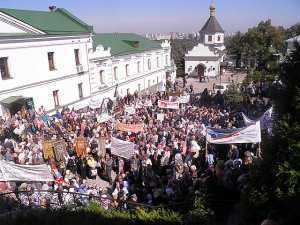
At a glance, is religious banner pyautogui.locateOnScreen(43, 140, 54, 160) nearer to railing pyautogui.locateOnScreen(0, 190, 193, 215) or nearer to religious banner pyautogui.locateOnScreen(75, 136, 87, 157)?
religious banner pyautogui.locateOnScreen(75, 136, 87, 157)

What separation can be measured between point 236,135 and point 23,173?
311 inches

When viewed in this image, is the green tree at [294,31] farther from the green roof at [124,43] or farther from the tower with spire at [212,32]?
the green roof at [124,43]

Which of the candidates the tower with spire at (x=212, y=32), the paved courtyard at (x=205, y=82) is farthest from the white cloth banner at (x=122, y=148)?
the tower with spire at (x=212, y=32)

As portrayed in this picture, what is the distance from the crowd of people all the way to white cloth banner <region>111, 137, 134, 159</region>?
0.25 meters

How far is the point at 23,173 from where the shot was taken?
12.7 metres

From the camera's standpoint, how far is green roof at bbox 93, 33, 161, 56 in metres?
39.2

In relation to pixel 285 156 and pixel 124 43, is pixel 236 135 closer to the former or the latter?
pixel 285 156

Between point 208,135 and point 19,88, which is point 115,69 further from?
point 208,135

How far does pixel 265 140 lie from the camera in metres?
7.55

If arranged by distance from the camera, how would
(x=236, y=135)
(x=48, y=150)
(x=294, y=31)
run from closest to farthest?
1. (x=236, y=135)
2. (x=48, y=150)
3. (x=294, y=31)

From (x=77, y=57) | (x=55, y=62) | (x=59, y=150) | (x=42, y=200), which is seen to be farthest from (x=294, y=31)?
(x=42, y=200)

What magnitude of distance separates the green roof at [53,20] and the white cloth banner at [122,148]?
52.3 ft

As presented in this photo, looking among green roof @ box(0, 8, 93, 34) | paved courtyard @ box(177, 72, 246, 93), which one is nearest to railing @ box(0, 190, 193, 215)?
green roof @ box(0, 8, 93, 34)

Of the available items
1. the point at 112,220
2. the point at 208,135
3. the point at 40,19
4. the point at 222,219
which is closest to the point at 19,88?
the point at 40,19
